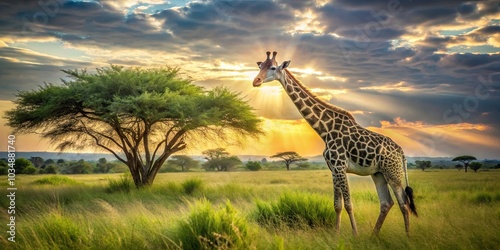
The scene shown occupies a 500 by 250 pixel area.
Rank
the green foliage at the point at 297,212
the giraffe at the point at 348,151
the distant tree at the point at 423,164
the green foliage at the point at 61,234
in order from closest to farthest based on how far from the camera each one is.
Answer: the green foliage at the point at 61,234
the giraffe at the point at 348,151
the green foliage at the point at 297,212
the distant tree at the point at 423,164

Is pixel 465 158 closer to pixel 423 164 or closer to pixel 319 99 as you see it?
pixel 423 164

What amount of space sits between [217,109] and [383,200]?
12.3 metres

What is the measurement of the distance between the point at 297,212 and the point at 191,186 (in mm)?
10130

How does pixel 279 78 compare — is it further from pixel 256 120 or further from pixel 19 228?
pixel 256 120

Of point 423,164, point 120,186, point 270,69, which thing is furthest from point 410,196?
point 423,164

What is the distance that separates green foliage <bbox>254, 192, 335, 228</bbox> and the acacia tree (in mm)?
9358

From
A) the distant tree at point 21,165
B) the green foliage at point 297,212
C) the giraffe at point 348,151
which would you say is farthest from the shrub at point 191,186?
the distant tree at point 21,165

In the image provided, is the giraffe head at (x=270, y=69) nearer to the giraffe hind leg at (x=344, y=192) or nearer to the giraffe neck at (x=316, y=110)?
the giraffe neck at (x=316, y=110)

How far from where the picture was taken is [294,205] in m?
9.36

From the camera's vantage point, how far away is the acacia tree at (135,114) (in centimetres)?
1852

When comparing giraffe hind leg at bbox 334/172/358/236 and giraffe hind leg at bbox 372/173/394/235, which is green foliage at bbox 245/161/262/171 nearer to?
giraffe hind leg at bbox 372/173/394/235

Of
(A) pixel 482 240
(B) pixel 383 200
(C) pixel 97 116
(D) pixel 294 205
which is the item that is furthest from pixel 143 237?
(C) pixel 97 116

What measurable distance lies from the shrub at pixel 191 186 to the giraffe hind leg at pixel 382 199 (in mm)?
11564

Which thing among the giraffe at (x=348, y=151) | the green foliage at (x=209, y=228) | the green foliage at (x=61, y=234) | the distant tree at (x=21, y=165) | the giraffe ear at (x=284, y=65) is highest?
the giraffe ear at (x=284, y=65)
